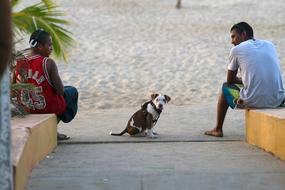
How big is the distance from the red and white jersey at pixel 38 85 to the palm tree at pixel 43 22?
0.81 metres

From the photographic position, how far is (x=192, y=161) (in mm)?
6117

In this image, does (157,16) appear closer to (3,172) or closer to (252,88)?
(252,88)

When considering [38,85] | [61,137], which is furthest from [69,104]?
[38,85]

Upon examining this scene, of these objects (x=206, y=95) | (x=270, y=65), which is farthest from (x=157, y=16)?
(x=270, y=65)

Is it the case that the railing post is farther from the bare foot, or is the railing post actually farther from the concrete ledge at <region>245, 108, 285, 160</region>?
the bare foot

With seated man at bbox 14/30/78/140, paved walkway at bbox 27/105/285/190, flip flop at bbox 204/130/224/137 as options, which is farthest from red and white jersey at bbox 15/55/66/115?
flip flop at bbox 204/130/224/137

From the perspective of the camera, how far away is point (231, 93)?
25.8 feet

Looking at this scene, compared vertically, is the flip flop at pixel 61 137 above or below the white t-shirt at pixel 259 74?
below

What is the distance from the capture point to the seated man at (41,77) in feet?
23.6

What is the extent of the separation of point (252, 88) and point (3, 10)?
546 cm

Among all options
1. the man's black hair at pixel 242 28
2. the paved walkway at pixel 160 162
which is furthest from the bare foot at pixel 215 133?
the man's black hair at pixel 242 28

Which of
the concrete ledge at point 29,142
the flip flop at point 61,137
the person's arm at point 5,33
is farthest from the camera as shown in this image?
the flip flop at point 61,137

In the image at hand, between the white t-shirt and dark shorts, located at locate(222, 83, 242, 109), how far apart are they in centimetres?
15

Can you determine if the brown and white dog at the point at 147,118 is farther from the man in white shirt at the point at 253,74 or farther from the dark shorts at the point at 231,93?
the man in white shirt at the point at 253,74
